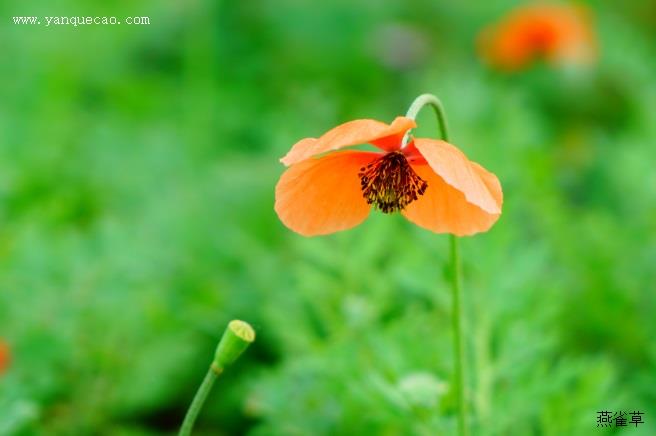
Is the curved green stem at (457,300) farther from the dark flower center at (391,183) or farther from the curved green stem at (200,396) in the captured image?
the curved green stem at (200,396)

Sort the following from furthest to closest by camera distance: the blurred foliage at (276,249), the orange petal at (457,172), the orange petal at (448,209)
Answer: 1. the blurred foliage at (276,249)
2. the orange petal at (448,209)
3. the orange petal at (457,172)

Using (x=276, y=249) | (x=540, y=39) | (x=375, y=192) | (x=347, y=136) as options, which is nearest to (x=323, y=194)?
(x=375, y=192)

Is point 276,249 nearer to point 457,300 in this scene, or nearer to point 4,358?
point 4,358

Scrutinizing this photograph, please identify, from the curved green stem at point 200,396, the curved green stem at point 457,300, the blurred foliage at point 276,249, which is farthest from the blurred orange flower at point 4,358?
the curved green stem at point 457,300

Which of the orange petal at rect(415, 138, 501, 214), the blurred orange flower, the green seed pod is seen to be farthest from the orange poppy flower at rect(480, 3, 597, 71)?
the green seed pod


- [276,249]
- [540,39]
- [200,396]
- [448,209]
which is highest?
[540,39]

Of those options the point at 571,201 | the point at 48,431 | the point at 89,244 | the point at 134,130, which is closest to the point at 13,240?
the point at 89,244

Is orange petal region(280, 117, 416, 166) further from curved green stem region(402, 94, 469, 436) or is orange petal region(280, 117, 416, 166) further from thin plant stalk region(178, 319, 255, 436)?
thin plant stalk region(178, 319, 255, 436)
